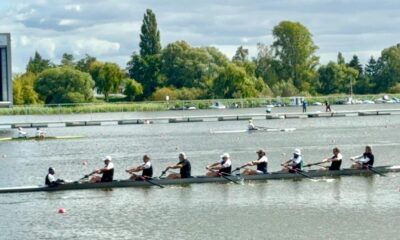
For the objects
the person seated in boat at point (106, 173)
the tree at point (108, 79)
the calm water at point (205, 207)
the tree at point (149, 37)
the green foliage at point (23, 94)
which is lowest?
the calm water at point (205, 207)

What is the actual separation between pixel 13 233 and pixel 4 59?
56.0m

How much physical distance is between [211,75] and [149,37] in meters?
16.3

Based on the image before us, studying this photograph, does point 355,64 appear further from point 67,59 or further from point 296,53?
point 67,59

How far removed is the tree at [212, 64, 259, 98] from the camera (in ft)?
383

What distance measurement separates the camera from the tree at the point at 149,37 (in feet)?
440

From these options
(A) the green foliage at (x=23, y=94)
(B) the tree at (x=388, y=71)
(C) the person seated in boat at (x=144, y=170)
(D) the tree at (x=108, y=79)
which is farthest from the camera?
(B) the tree at (x=388, y=71)

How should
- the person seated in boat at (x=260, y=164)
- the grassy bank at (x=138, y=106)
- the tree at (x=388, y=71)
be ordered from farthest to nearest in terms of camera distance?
the tree at (x=388, y=71)
the grassy bank at (x=138, y=106)
the person seated in boat at (x=260, y=164)

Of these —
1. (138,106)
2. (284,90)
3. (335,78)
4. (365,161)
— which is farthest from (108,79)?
(365,161)

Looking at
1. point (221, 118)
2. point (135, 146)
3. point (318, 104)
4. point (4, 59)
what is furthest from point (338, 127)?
point (318, 104)

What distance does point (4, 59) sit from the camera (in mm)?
77500

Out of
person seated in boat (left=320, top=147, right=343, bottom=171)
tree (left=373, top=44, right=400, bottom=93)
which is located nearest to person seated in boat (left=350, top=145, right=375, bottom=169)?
person seated in boat (left=320, top=147, right=343, bottom=171)

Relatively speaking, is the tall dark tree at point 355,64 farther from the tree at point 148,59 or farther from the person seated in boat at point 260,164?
the person seated in boat at point 260,164

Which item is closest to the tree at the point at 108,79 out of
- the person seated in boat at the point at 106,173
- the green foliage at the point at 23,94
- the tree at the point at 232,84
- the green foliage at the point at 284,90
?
the green foliage at the point at 23,94

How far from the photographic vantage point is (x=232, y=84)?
117m
